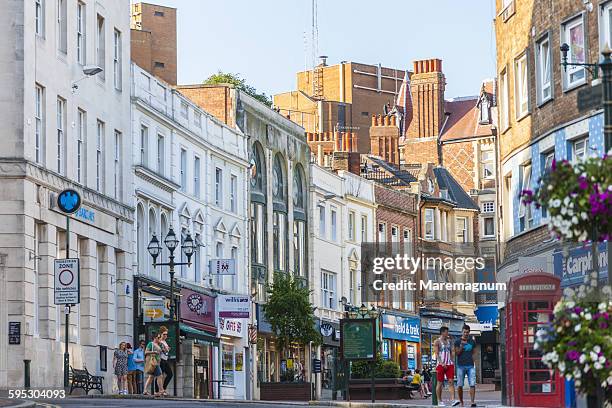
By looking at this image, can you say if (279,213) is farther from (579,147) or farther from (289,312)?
(579,147)

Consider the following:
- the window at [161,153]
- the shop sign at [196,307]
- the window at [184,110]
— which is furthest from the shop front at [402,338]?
the window at [161,153]

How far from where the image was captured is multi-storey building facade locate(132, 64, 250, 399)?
56.6 m

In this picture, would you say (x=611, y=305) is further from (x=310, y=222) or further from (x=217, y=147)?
(x=310, y=222)

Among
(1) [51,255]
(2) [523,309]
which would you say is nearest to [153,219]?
(1) [51,255]

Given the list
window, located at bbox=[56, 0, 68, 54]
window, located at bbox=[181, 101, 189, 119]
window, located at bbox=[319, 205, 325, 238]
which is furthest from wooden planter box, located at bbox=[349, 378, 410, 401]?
window, located at bbox=[319, 205, 325, 238]

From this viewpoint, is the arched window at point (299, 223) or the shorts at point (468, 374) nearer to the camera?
the shorts at point (468, 374)

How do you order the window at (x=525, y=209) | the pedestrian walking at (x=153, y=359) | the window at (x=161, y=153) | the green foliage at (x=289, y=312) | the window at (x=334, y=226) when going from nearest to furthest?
the pedestrian walking at (x=153, y=359)
the window at (x=525, y=209)
the window at (x=161, y=153)
the green foliage at (x=289, y=312)
the window at (x=334, y=226)

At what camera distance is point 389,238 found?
9106 centimetres

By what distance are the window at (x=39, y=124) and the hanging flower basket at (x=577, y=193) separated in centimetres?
2765

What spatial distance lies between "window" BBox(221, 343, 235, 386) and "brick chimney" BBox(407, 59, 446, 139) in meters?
54.2

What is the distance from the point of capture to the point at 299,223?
257 ft

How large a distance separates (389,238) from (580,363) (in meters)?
72.3

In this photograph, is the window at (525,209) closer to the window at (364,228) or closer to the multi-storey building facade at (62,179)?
the multi-storey building facade at (62,179)

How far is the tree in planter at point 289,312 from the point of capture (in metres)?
68.2
